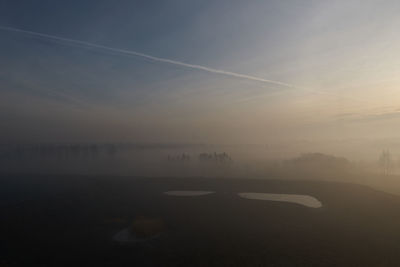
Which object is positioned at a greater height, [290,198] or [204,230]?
[290,198]

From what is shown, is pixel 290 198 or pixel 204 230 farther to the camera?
pixel 290 198

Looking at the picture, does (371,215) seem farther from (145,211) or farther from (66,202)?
(66,202)

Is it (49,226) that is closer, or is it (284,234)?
(284,234)

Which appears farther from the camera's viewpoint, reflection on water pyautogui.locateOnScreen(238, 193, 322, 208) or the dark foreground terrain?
reflection on water pyautogui.locateOnScreen(238, 193, 322, 208)

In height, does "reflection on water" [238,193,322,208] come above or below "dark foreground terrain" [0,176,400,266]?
above

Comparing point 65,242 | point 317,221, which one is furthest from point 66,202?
point 317,221
